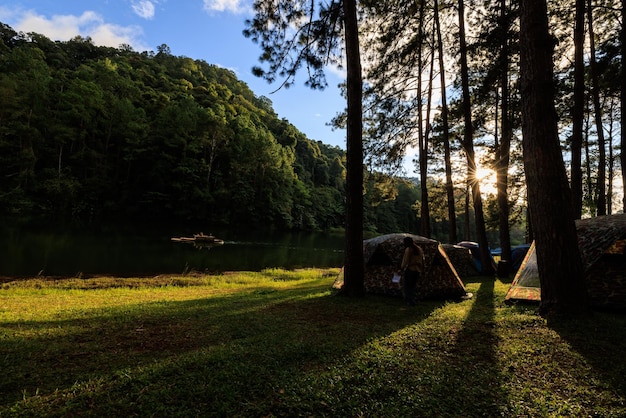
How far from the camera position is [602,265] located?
255 inches

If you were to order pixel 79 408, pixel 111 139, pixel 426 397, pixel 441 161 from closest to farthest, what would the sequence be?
pixel 79 408
pixel 426 397
pixel 441 161
pixel 111 139

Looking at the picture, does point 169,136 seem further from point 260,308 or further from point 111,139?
point 260,308

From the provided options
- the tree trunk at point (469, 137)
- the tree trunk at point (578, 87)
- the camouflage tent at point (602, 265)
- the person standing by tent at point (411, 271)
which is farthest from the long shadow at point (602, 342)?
the tree trunk at point (469, 137)

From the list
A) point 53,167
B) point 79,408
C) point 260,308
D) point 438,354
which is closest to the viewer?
point 79,408

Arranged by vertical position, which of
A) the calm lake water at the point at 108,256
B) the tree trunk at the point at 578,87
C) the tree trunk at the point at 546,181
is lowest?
the calm lake water at the point at 108,256

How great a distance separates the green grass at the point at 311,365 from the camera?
2805mm

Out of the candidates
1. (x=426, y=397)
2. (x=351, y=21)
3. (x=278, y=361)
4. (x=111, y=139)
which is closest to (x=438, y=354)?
(x=426, y=397)

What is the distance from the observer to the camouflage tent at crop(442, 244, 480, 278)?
13.4 m

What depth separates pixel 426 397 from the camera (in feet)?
9.73

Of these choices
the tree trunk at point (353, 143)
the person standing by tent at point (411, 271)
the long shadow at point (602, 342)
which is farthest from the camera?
the tree trunk at point (353, 143)

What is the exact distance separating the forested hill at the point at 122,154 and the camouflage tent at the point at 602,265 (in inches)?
1832

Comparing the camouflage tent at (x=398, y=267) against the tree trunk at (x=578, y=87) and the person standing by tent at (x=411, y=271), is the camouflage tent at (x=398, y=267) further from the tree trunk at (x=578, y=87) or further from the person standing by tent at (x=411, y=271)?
the tree trunk at (x=578, y=87)

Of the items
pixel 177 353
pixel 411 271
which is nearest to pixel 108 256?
pixel 177 353

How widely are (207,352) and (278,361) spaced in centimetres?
95
